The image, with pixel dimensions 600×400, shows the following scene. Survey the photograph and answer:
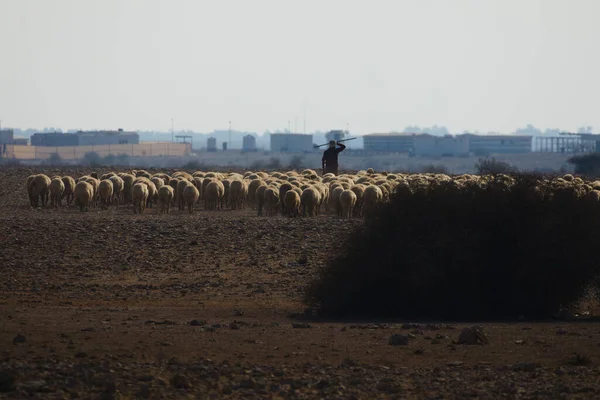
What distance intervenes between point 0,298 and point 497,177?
8586 millimetres

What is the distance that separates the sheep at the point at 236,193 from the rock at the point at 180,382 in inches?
1095

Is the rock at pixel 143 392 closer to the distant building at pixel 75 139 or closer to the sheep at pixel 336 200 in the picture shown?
the sheep at pixel 336 200

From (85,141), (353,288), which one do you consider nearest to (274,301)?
(353,288)

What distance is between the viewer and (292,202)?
3488 cm

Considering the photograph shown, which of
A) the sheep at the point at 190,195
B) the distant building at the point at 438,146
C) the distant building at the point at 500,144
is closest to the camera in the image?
the sheep at the point at 190,195

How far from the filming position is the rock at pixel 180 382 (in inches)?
478

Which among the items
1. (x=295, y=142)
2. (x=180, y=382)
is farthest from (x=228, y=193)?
(x=295, y=142)

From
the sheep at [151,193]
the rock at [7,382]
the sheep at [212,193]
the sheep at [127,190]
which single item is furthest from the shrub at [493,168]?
the sheep at [127,190]

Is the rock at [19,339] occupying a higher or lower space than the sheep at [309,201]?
lower

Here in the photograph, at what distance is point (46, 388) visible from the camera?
11.7 metres

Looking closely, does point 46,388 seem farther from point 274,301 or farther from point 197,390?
point 274,301

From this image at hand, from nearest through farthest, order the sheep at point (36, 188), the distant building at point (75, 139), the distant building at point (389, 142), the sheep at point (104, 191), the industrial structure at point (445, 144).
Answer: the sheep at point (36, 188), the sheep at point (104, 191), the industrial structure at point (445, 144), the distant building at point (389, 142), the distant building at point (75, 139)

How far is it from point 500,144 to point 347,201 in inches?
6129

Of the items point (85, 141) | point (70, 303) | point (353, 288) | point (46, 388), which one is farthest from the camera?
point (85, 141)
